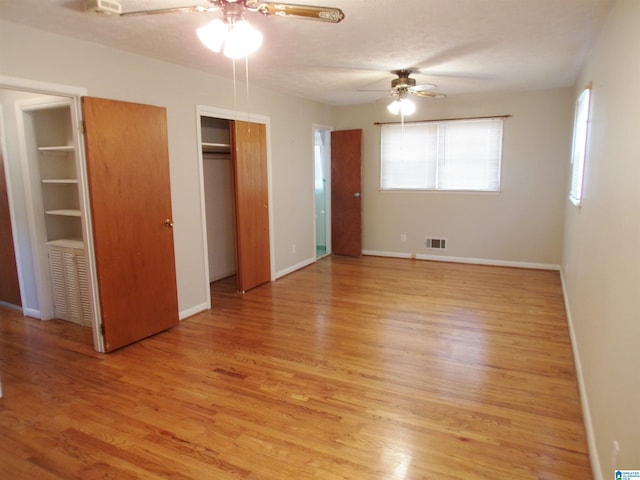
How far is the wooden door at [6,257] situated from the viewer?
405cm

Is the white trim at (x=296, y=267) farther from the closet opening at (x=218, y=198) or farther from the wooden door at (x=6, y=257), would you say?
the wooden door at (x=6, y=257)

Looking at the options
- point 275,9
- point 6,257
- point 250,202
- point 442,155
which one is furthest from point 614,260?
point 6,257

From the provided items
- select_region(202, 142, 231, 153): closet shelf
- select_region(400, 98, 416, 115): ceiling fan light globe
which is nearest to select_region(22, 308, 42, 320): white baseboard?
select_region(202, 142, 231, 153): closet shelf

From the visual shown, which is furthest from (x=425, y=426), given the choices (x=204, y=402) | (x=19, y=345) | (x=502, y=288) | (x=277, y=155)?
(x=277, y=155)

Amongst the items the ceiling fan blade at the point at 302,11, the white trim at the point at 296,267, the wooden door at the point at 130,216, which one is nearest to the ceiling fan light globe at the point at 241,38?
the ceiling fan blade at the point at 302,11

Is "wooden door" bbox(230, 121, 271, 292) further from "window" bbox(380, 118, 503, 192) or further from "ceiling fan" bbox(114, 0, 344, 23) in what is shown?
"ceiling fan" bbox(114, 0, 344, 23)

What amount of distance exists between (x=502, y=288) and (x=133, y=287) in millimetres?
4095

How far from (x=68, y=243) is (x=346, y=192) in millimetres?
4121

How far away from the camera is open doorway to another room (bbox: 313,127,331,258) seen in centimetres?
685

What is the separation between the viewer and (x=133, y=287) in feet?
11.4

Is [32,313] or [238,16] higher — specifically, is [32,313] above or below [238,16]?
below

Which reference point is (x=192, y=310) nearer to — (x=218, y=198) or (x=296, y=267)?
(x=218, y=198)

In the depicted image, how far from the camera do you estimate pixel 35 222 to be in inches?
152

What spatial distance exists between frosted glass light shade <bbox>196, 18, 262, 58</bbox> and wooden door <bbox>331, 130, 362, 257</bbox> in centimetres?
455
